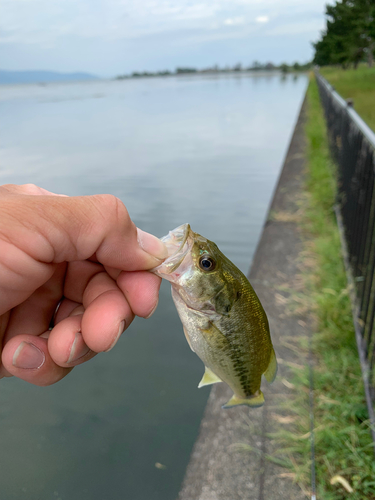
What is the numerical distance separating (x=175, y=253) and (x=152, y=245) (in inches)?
4.1

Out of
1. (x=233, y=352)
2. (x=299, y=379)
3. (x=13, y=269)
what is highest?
(x=13, y=269)

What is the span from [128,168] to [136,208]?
3294 mm

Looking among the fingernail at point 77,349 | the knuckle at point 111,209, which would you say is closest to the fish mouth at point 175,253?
the knuckle at point 111,209

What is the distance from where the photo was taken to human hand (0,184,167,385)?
1.28m

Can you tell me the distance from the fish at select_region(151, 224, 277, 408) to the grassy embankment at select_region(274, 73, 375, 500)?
1.41m

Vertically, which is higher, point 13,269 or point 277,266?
point 13,269

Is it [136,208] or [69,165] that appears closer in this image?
[136,208]

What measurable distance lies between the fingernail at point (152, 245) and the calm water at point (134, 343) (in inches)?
43.4

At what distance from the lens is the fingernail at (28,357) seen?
148cm

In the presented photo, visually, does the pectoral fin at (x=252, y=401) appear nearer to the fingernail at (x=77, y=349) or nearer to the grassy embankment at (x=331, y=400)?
the fingernail at (x=77, y=349)

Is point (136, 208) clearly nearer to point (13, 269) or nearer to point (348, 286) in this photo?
point (348, 286)

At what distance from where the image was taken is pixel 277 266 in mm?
5199

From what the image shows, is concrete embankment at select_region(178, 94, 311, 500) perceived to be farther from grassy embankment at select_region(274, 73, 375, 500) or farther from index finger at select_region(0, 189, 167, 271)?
index finger at select_region(0, 189, 167, 271)

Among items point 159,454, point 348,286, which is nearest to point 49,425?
point 159,454
